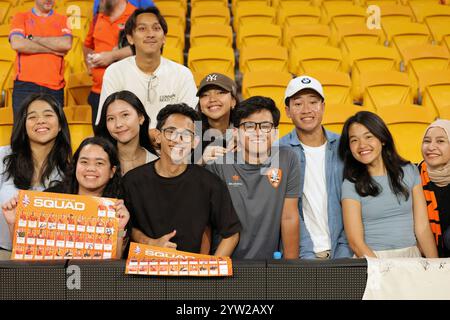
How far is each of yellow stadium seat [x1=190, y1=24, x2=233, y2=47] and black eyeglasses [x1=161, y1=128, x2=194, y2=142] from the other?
381cm

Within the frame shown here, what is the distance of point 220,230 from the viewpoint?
2.97m

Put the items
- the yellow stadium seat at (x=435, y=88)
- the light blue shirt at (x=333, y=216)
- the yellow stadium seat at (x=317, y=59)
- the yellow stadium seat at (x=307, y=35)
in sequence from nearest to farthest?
the light blue shirt at (x=333, y=216) < the yellow stadium seat at (x=435, y=88) < the yellow stadium seat at (x=317, y=59) < the yellow stadium seat at (x=307, y=35)

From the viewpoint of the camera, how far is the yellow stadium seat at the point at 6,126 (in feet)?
14.9

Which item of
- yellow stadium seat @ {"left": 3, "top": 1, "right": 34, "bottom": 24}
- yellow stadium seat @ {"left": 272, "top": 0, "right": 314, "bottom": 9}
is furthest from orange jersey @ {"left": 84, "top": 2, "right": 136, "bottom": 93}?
yellow stadium seat @ {"left": 272, "top": 0, "right": 314, "bottom": 9}

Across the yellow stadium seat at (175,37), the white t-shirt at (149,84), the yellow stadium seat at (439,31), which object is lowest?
the white t-shirt at (149,84)

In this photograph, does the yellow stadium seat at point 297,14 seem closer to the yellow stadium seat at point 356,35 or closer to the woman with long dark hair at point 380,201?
the yellow stadium seat at point 356,35

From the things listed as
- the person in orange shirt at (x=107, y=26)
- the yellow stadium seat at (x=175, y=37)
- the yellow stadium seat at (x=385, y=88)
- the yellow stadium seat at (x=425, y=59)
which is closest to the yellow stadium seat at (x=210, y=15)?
the yellow stadium seat at (x=175, y=37)

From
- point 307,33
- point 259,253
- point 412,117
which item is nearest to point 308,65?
point 307,33

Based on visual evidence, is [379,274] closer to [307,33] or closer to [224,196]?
[224,196]

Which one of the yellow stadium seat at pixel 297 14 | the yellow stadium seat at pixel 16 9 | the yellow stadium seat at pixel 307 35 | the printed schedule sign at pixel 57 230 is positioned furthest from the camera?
the yellow stadium seat at pixel 297 14

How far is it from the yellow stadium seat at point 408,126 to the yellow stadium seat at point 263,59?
1553 mm

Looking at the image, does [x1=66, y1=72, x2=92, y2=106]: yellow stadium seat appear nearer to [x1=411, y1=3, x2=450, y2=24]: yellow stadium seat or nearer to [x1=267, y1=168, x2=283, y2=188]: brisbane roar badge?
[x1=267, y1=168, x2=283, y2=188]: brisbane roar badge

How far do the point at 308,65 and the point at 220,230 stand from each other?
11.3 feet

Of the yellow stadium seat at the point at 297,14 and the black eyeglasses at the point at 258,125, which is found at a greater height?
the yellow stadium seat at the point at 297,14
